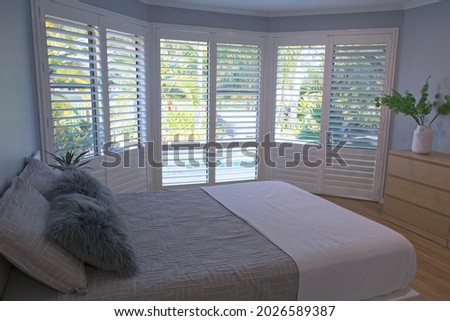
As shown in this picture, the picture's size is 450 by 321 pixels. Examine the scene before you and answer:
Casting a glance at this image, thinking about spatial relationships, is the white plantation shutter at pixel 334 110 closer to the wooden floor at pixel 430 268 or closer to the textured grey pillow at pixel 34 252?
the wooden floor at pixel 430 268

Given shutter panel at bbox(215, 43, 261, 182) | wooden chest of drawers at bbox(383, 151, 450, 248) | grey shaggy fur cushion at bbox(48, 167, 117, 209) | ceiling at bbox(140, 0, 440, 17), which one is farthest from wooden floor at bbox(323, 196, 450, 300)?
ceiling at bbox(140, 0, 440, 17)

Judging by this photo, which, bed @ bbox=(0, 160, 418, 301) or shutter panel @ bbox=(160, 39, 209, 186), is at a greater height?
shutter panel @ bbox=(160, 39, 209, 186)

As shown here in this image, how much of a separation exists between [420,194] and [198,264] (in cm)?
283

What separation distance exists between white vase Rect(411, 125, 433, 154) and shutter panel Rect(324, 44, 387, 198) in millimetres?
778

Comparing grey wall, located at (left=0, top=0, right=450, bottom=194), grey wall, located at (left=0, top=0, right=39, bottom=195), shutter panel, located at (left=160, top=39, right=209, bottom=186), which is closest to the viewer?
grey wall, located at (left=0, top=0, right=39, bottom=195)

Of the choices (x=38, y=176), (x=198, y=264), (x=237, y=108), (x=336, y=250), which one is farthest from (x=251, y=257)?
(x=237, y=108)

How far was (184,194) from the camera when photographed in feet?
9.06

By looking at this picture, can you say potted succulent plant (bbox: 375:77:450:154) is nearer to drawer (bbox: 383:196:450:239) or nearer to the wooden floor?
drawer (bbox: 383:196:450:239)

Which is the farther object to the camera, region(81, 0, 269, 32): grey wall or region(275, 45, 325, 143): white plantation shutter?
region(275, 45, 325, 143): white plantation shutter

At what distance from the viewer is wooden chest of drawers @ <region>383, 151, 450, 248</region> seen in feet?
10.7

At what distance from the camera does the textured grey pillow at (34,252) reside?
132 cm

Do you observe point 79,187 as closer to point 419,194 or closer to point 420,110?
point 419,194

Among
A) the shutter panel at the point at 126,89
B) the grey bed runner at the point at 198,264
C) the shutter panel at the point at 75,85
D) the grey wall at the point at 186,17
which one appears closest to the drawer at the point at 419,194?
the grey bed runner at the point at 198,264
